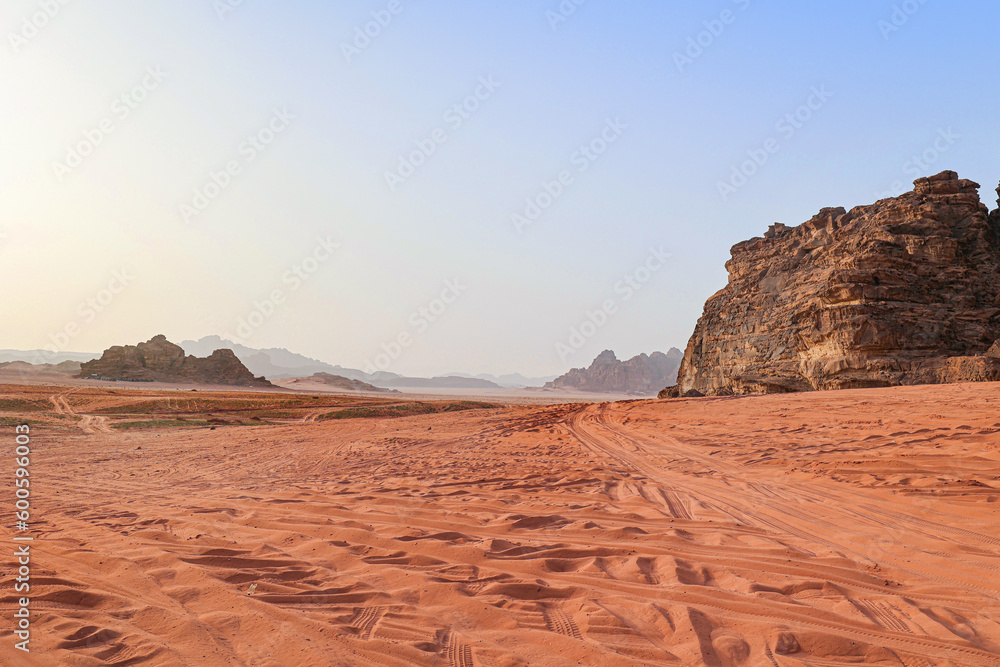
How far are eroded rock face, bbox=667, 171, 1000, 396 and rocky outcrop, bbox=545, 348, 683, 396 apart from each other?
83.0 m

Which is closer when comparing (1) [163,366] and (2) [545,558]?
(2) [545,558]

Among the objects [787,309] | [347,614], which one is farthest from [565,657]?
[787,309]

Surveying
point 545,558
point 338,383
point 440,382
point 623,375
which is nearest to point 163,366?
point 338,383

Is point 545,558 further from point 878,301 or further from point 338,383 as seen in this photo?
point 338,383

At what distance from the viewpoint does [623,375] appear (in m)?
116

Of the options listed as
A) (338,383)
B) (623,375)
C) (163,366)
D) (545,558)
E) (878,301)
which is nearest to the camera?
(545,558)

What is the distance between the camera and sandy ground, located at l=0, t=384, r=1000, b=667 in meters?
2.82

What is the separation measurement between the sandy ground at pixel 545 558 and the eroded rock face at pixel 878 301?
11.3 m

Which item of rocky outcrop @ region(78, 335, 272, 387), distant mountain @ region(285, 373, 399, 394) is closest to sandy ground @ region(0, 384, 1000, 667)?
rocky outcrop @ region(78, 335, 272, 387)

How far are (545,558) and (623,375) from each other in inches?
4541

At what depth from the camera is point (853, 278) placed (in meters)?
21.2

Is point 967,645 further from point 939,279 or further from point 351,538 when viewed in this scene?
point 939,279

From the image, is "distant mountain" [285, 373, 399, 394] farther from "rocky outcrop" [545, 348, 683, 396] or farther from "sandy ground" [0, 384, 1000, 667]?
"sandy ground" [0, 384, 1000, 667]

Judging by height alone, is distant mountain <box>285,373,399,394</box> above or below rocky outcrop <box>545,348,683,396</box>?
below
